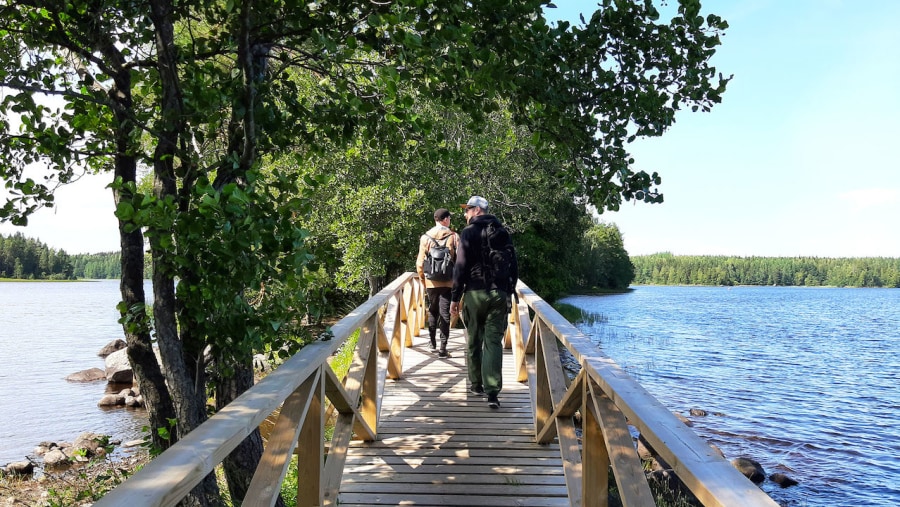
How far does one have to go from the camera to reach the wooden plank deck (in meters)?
4.48

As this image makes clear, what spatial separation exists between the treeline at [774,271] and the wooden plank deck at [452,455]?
453ft

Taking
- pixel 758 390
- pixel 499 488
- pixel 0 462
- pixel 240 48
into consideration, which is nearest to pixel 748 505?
pixel 240 48

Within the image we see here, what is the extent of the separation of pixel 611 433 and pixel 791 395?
56.1 feet

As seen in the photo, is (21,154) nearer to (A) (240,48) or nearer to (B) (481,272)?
(A) (240,48)

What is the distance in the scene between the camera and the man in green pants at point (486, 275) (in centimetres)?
595

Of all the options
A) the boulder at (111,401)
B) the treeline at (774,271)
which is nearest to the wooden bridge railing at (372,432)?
the boulder at (111,401)

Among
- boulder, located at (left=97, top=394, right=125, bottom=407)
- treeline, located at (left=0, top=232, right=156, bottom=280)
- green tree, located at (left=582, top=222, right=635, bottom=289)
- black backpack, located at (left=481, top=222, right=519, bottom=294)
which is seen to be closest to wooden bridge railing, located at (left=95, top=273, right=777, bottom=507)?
black backpack, located at (left=481, top=222, right=519, bottom=294)

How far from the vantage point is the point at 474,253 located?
6020 mm

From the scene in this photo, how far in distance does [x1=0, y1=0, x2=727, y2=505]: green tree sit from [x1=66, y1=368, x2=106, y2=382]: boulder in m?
17.8

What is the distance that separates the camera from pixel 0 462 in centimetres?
1206

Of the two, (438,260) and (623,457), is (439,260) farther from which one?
(623,457)

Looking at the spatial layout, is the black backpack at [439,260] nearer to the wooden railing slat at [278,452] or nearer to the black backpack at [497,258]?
the black backpack at [497,258]

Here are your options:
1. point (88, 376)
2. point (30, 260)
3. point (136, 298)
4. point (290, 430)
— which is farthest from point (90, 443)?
point (30, 260)

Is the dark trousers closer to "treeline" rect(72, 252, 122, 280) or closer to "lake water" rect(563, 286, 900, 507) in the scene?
"lake water" rect(563, 286, 900, 507)
